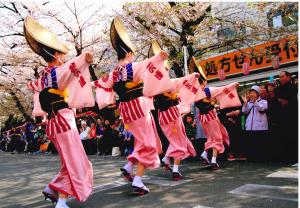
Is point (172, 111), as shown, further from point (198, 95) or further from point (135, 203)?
point (135, 203)

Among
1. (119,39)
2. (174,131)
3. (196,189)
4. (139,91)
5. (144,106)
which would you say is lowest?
(196,189)

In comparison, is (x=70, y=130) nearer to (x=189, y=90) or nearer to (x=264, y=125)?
(x=189, y=90)

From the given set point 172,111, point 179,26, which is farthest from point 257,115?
point 179,26

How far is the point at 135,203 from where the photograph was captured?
399 cm

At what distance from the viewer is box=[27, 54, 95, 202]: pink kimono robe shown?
3811 millimetres

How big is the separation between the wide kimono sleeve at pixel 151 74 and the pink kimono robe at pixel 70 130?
2.73ft

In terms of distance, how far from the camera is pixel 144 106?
4746 millimetres

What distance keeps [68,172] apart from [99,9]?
595 inches

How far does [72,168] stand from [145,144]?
1122 millimetres

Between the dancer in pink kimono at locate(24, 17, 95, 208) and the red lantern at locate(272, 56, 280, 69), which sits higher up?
the red lantern at locate(272, 56, 280, 69)

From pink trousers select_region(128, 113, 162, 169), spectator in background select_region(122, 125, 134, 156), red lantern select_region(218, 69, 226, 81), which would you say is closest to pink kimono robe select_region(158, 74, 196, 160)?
pink trousers select_region(128, 113, 162, 169)

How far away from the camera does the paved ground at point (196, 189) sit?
385 cm

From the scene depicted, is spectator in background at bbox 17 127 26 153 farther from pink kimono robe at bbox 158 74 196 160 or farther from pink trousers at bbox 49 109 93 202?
pink trousers at bbox 49 109 93 202

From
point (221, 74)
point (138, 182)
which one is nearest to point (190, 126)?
point (138, 182)
